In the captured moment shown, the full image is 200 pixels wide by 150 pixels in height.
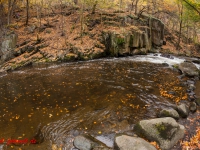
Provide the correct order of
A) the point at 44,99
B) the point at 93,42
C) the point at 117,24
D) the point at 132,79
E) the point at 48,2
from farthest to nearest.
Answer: the point at 48,2
the point at 117,24
the point at 93,42
the point at 132,79
the point at 44,99

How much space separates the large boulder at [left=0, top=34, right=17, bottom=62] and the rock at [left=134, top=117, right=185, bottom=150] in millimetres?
14003

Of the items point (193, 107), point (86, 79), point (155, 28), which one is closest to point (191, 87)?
point (193, 107)

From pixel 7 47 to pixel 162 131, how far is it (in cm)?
1535

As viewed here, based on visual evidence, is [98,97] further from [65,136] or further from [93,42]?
[93,42]

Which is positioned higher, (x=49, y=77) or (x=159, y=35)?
(x=159, y=35)

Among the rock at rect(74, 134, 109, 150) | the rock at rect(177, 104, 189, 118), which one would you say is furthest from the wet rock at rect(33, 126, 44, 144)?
the rock at rect(177, 104, 189, 118)

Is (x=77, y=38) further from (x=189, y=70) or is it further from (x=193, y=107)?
(x=193, y=107)

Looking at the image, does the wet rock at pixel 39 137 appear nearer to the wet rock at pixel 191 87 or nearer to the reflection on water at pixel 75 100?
the reflection on water at pixel 75 100

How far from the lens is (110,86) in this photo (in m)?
10.4

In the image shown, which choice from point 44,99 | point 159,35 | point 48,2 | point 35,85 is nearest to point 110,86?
point 44,99

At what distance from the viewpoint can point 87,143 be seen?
5391mm

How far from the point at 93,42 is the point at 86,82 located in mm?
7926

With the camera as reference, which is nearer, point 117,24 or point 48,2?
point 117,24

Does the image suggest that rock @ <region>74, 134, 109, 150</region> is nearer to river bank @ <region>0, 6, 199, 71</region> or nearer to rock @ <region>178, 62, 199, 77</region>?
rock @ <region>178, 62, 199, 77</region>
